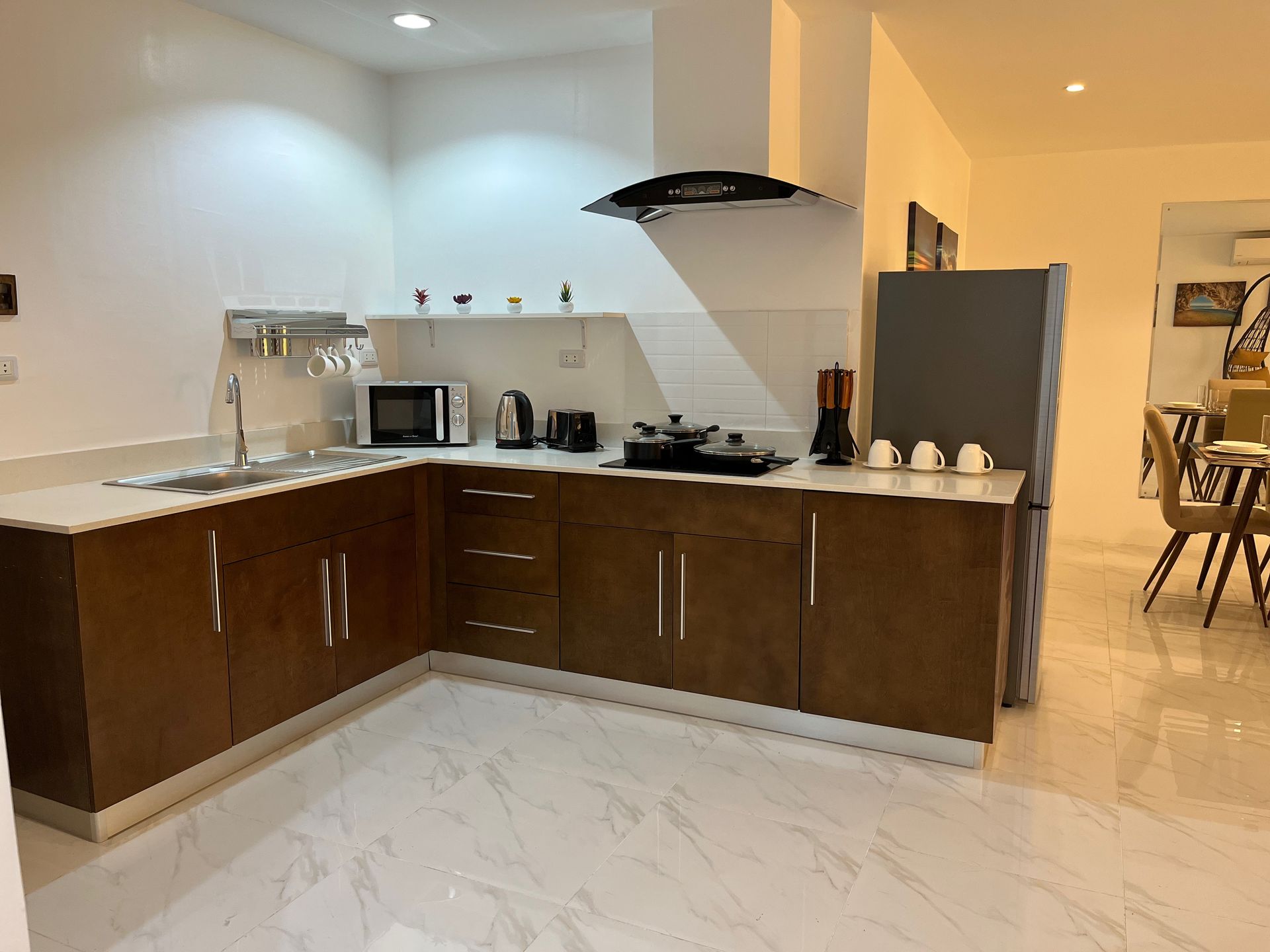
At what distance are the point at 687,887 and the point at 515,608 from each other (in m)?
1.47

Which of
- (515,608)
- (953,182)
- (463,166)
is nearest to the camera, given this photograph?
(515,608)

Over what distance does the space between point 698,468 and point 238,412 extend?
1619 mm

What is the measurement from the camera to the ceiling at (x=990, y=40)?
3.21 metres

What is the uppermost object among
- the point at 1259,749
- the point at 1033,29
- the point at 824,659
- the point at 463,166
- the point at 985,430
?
the point at 1033,29

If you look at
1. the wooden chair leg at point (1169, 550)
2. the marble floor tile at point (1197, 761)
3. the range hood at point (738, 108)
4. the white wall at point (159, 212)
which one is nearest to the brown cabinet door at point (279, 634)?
the white wall at point (159, 212)

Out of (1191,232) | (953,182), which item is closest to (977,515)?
(953,182)

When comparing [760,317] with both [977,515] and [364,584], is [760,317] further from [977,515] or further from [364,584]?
[364,584]

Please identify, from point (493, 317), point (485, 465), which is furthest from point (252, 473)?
point (493, 317)

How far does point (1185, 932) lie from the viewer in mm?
2051

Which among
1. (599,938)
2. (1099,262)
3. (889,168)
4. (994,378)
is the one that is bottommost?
(599,938)

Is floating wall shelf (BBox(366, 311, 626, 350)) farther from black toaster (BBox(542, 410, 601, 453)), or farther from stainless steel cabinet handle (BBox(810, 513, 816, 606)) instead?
stainless steel cabinet handle (BBox(810, 513, 816, 606))

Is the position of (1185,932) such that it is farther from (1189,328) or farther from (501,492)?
(1189,328)

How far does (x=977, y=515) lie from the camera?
2711 mm

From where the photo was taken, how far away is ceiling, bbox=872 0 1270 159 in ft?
10.6
